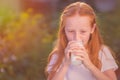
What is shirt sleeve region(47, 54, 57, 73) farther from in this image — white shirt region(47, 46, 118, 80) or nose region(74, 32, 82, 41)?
nose region(74, 32, 82, 41)

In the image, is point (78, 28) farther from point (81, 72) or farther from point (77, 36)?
point (81, 72)

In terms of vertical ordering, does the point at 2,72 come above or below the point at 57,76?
below

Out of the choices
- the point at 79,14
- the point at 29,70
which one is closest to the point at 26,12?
the point at 29,70

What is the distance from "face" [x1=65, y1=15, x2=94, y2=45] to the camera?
1.87 metres

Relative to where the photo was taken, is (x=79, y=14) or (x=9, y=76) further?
(x=9, y=76)

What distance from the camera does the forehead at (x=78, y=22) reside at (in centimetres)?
189

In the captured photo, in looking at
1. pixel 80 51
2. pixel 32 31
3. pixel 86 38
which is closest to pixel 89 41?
pixel 86 38

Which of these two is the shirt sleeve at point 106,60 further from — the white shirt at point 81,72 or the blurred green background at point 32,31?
the blurred green background at point 32,31

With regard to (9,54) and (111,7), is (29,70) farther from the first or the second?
(111,7)

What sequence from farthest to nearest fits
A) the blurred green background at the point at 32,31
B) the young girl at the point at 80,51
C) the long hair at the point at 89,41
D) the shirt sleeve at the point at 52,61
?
the blurred green background at the point at 32,31
the shirt sleeve at the point at 52,61
the long hair at the point at 89,41
the young girl at the point at 80,51

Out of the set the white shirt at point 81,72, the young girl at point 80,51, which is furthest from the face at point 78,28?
the white shirt at point 81,72

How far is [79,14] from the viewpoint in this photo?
1956 mm

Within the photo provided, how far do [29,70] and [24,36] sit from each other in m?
0.30

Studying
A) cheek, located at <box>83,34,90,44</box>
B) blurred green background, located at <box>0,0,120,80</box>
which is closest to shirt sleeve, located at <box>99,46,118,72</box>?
cheek, located at <box>83,34,90,44</box>
